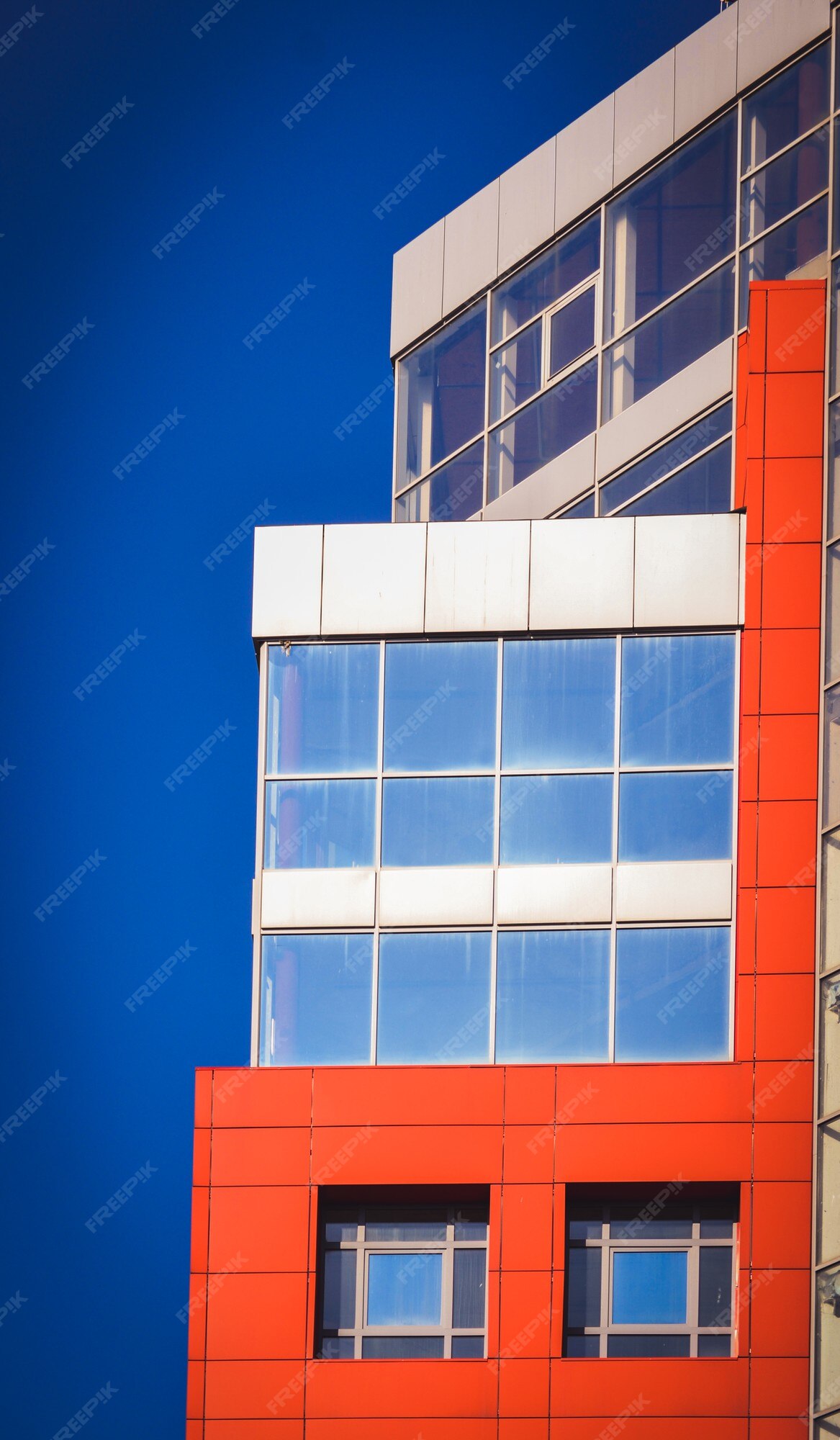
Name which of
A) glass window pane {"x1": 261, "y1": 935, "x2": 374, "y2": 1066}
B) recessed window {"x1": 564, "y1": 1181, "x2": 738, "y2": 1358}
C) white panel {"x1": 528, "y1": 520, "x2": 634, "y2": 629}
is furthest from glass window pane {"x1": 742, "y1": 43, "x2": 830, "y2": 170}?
recessed window {"x1": 564, "y1": 1181, "x2": 738, "y2": 1358}

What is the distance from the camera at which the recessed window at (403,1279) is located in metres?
21.6

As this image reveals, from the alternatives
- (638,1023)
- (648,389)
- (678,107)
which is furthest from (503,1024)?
(678,107)

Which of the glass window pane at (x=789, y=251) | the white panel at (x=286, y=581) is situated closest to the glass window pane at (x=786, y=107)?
the glass window pane at (x=789, y=251)

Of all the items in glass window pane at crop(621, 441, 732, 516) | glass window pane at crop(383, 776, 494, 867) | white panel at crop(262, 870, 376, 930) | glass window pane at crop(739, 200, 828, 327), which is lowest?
white panel at crop(262, 870, 376, 930)

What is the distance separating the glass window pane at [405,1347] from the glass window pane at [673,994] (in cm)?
402

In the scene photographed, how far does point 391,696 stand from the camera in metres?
23.3

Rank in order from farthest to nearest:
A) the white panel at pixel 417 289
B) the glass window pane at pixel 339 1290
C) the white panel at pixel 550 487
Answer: the white panel at pixel 417 289 < the white panel at pixel 550 487 < the glass window pane at pixel 339 1290

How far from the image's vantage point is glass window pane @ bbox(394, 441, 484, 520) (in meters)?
25.8

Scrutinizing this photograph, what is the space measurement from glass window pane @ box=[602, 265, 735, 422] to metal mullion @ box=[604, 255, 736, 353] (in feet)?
0.09

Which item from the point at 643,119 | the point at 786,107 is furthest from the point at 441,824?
the point at 786,107

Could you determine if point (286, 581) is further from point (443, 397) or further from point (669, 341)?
point (669, 341)

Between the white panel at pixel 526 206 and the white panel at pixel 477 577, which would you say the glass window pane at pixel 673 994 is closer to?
the white panel at pixel 477 577

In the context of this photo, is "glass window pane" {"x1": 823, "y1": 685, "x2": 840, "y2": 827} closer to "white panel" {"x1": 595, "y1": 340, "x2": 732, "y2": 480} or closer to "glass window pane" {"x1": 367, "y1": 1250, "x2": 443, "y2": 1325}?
"white panel" {"x1": 595, "y1": 340, "x2": 732, "y2": 480}

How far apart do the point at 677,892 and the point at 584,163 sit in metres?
10.8
